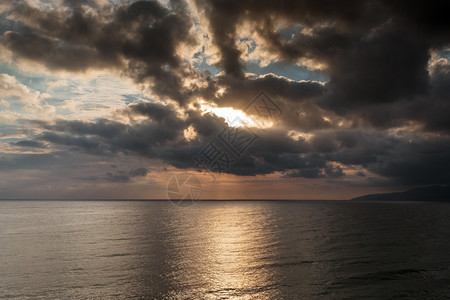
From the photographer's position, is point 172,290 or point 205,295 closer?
point 205,295

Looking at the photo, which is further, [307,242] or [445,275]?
[307,242]

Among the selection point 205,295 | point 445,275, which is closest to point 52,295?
point 205,295

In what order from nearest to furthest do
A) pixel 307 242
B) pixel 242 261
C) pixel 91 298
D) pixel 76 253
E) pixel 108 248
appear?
pixel 91 298 < pixel 242 261 < pixel 76 253 < pixel 108 248 < pixel 307 242

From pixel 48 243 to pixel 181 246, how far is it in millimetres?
24787

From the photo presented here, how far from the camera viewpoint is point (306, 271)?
2912 centimetres

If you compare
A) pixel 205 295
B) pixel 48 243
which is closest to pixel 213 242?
pixel 205 295

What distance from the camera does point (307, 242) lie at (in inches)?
1863

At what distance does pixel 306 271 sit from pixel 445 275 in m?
14.1

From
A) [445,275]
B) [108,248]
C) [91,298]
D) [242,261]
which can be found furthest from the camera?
[108,248]

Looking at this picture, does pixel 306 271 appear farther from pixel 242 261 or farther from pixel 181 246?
pixel 181 246

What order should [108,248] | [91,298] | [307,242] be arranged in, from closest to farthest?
[91,298]
[108,248]
[307,242]

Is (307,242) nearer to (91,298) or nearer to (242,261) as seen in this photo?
(242,261)

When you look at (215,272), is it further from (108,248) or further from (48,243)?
(48,243)

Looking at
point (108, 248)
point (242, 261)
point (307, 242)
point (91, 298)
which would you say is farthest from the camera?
point (307, 242)
